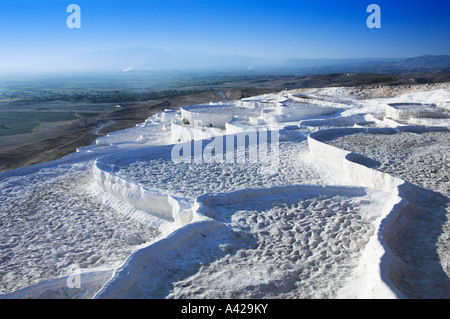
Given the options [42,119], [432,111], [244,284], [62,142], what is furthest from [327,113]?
[42,119]

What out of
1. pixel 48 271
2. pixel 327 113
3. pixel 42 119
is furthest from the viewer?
pixel 42 119

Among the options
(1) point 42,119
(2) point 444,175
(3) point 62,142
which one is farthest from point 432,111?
(1) point 42,119

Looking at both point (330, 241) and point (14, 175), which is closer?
point (330, 241)
